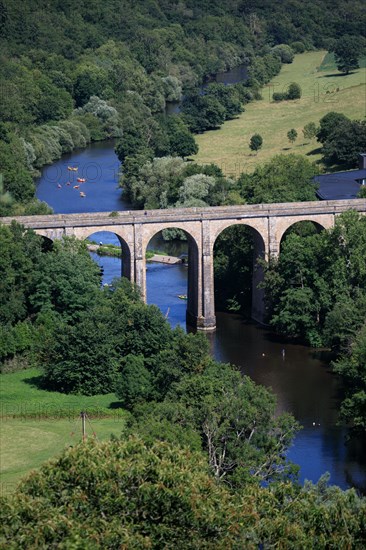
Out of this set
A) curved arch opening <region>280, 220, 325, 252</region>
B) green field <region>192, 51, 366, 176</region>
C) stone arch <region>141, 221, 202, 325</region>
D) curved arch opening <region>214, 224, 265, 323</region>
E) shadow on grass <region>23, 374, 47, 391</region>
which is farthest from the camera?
green field <region>192, 51, 366, 176</region>

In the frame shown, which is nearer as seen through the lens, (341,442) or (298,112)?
(341,442)

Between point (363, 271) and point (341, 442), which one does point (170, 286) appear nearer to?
point (363, 271)

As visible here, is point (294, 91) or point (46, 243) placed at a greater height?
point (294, 91)

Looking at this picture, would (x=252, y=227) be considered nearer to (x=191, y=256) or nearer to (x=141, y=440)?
(x=191, y=256)

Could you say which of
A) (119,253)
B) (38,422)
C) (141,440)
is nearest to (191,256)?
(119,253)

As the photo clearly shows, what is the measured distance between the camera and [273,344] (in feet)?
330

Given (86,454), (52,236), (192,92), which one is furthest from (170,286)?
(192,92)

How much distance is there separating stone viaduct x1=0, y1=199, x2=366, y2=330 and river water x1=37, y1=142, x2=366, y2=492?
8.05 feet

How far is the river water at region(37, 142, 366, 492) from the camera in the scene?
77625 millimetres

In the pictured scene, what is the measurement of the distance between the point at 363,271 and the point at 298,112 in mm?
82103

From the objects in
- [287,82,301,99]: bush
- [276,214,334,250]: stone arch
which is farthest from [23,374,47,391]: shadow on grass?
[287,82,301,99]: bush

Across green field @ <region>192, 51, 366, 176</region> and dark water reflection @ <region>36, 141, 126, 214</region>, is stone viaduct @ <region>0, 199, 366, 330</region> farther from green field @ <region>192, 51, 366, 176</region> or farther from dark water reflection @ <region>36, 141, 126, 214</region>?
green field @ <region>192, 51, 366, 176</region>

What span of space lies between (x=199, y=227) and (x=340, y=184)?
2021 cm

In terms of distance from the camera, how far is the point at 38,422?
268 ft
